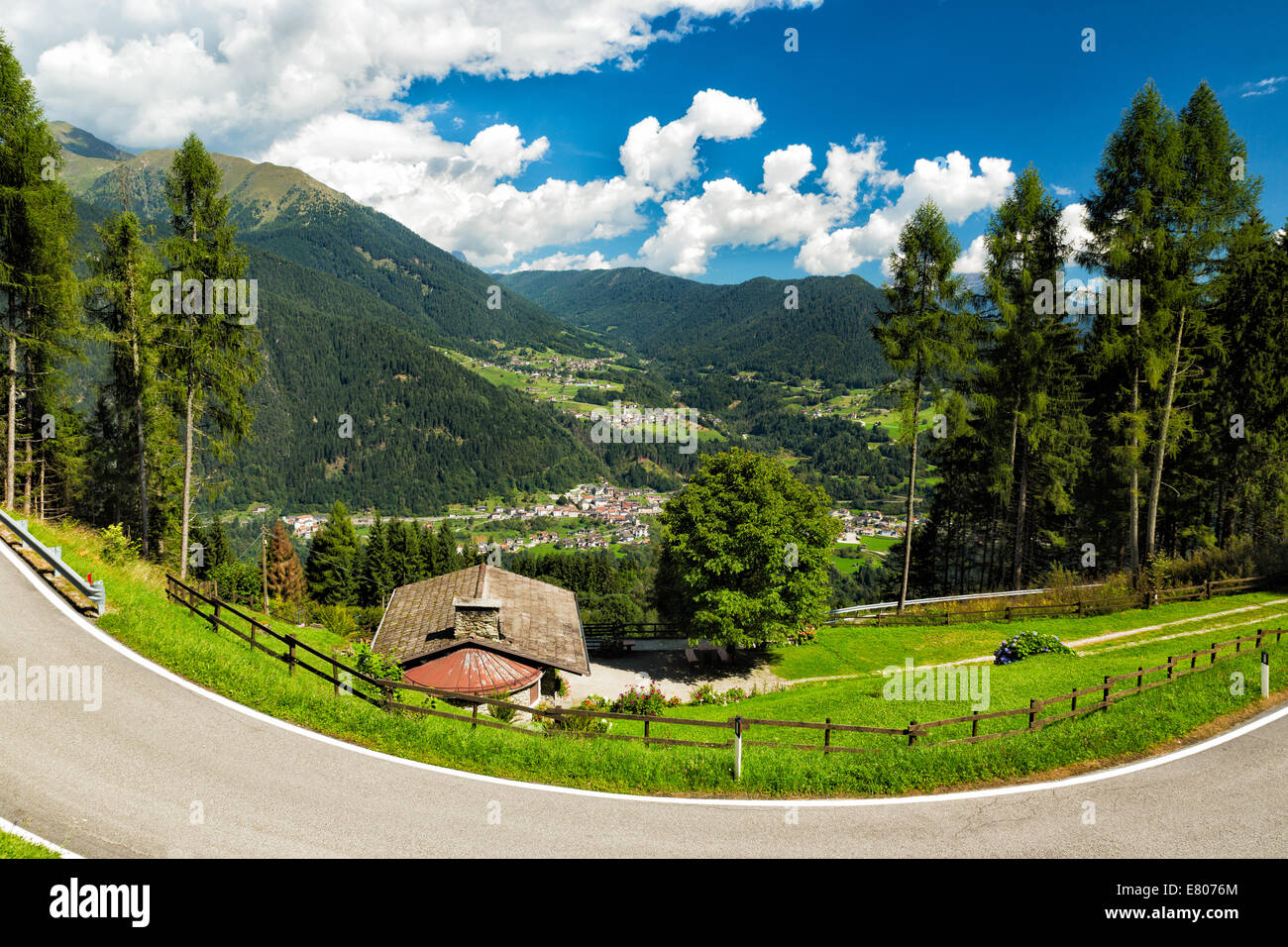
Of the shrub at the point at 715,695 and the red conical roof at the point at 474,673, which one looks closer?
the red conical roof at the point at 474,673

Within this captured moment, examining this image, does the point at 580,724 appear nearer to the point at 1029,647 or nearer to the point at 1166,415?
the point at 1029,647

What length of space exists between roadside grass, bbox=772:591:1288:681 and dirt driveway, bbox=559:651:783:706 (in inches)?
40.2

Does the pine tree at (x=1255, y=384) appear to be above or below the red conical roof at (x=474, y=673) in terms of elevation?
above

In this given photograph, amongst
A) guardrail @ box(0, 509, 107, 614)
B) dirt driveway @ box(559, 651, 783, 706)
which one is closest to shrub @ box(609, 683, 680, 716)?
dirt driveway @ box(559, 651, 783, 706)

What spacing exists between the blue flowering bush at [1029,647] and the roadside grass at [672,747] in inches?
225

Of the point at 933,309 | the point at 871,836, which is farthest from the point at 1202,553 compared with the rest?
the point at 871,836

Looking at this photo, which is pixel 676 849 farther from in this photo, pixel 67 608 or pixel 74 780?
pixel 67 608

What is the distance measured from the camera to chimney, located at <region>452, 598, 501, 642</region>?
20953mm

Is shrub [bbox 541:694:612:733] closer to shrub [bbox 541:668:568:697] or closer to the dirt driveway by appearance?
shrub [bbox 541:668:568:697]

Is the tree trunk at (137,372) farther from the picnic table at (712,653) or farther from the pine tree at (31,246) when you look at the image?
the picnic table at (712,653)

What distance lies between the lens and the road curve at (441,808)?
25.5 feet

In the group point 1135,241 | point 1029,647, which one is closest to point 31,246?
point 1029,647

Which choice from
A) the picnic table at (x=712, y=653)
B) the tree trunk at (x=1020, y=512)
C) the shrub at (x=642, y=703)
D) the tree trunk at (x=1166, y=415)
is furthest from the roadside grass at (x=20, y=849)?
the tree trunk at (x=1020, y=512)

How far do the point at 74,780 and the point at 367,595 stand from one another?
62430mm
